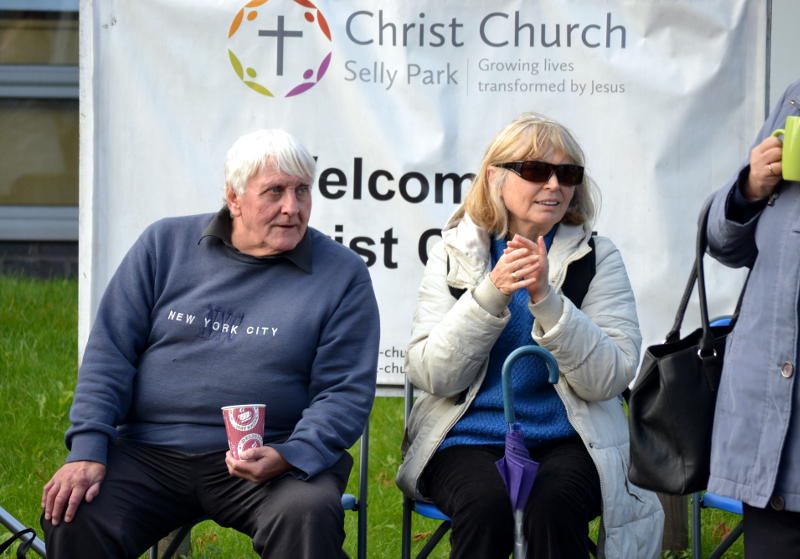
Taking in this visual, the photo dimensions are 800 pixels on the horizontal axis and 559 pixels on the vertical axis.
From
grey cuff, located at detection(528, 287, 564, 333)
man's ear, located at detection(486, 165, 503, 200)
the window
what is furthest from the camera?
the window

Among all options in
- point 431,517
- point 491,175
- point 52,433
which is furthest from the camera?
point 52,433

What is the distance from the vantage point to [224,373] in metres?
3.77

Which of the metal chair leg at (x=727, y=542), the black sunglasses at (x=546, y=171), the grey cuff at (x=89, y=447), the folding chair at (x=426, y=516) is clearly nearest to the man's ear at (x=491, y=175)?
the black sunglasses at (x=546, y=171)

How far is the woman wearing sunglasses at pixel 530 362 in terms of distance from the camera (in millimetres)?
3607

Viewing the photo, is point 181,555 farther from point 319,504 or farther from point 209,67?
point 209,67

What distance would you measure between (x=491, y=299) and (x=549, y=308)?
18 cm

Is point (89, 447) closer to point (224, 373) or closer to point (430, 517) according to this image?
point (224, 373)

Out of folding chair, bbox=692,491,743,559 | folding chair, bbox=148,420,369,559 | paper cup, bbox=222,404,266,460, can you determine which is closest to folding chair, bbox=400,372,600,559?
folding chair, bbox=148,420,369,559

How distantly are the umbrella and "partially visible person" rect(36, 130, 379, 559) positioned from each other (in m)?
0.50

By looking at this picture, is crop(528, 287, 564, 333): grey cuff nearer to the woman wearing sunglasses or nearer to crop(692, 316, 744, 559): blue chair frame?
the woman wearing sunglasses

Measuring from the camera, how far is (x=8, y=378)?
647 cm

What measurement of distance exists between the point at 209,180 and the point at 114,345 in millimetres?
1189

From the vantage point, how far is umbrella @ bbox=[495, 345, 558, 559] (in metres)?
3.46

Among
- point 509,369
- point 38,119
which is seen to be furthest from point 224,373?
point 38,119
